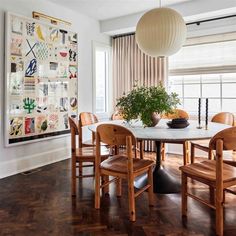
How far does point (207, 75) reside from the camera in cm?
464

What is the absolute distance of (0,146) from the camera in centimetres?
346

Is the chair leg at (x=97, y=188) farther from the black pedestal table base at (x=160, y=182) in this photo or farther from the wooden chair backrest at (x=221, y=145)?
the wooden chair backrest at (x=221, y=145)

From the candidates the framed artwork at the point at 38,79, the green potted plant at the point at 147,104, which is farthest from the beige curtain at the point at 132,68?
the green potted plant at the point at 147,104

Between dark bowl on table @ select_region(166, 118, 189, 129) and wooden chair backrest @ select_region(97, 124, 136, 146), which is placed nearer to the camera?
wooden chair backrest @ select_region(97, 124, 136, 146)

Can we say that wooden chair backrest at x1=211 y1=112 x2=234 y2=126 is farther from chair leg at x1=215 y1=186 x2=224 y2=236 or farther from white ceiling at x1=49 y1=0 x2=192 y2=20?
white ceiling at x1=49 y1=0 x2=192 y2=20

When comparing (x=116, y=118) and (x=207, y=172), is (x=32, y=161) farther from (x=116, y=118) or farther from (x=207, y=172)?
(x=207, y=172)

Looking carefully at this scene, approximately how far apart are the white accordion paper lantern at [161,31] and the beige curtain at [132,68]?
2.05 metres

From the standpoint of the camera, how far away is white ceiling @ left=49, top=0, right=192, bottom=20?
4.09m

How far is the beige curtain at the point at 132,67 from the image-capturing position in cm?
494

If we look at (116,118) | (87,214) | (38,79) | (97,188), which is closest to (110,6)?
(38,79)

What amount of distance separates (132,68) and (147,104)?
2.57 meters

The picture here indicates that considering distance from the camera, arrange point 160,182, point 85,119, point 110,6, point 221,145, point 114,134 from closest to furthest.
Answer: point 221,145
point 114,134
point 160,182
point 85,119
point 110,6

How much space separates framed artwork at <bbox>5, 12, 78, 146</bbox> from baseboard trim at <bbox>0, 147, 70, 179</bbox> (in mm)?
277

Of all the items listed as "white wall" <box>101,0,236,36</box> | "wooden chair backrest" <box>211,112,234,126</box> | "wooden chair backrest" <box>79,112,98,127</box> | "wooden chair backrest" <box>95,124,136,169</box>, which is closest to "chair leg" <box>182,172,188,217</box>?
"wooden chair backrest" <box>95,124,136,169</box>
